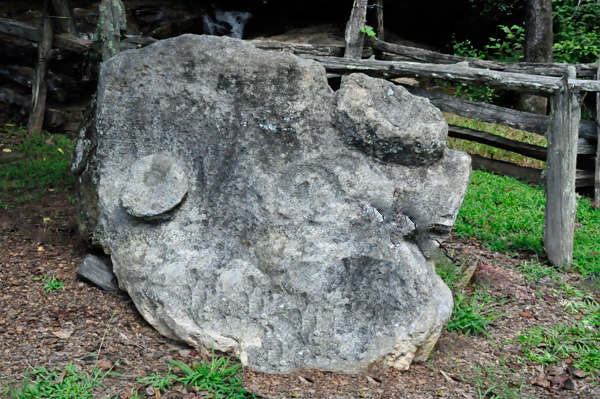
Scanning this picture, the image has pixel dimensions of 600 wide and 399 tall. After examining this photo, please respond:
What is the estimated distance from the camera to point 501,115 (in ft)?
23.2

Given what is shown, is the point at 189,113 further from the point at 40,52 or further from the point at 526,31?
the point at 526,31

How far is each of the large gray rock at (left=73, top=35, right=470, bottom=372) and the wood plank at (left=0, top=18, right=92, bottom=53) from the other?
174 inches

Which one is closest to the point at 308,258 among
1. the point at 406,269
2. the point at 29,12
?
the point at 406,269

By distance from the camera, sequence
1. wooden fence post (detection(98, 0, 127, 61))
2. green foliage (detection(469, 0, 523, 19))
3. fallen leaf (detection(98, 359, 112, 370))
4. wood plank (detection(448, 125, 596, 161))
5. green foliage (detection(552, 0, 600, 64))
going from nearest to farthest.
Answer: fallen leaf (detection(98, 359, 112, 370))
wooden fence post (detection(98, 0, 127, 61))
wood plank (detection(448, 125, 596, 161))
green foliage (detection(552, 0, 600, 64))
green foliage (detection(469, 0, 523, 19))

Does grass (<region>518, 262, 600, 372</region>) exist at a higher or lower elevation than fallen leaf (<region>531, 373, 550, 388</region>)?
higher

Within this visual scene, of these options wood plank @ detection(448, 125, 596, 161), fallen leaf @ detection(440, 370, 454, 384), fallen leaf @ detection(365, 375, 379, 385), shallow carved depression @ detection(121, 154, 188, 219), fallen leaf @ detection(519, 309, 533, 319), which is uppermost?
shallow carved depression @ detection(121, 154, 188, 219)

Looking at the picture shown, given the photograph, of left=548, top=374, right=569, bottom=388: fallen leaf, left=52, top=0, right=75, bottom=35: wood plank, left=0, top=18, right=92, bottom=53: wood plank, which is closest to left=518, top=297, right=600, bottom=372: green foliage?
left=548, top=374, right=569, bottom=388: fallen leaf

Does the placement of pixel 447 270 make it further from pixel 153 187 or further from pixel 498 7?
pixel 498 7

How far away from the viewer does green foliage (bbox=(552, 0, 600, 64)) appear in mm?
9586

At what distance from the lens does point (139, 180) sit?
3750 millimetres

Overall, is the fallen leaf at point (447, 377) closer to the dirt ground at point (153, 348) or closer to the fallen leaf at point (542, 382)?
the dirt ground at point (153, 348)

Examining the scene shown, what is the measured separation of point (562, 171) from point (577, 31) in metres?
6.03

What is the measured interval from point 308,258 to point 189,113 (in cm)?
124

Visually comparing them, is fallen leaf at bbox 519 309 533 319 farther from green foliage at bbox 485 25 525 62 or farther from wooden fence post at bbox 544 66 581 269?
green foliage at bbox 485 25 525 62
